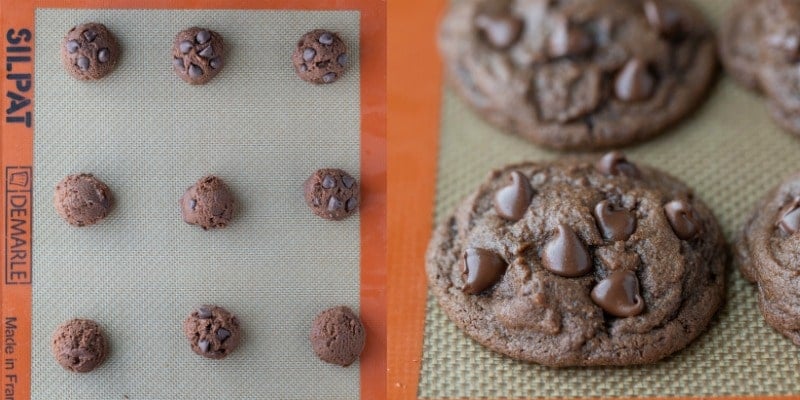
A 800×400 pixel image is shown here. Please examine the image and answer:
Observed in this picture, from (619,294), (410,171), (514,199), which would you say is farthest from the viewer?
(410,171)

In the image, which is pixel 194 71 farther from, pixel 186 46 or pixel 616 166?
pixel 616 166

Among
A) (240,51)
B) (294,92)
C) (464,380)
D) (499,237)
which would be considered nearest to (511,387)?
(464,380)

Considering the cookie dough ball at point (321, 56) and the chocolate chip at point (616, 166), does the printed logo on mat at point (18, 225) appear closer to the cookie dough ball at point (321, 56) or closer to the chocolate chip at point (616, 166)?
the cookie dough ball at point (321, 56)

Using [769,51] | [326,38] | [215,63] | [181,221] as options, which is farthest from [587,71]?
[181,221]

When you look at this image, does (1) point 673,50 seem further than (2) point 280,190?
Yes

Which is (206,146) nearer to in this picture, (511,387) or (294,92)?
(294,92)

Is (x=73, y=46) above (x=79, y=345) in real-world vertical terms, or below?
above

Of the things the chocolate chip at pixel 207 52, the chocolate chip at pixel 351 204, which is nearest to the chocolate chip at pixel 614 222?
the chocolate chip at pixel 351 204
